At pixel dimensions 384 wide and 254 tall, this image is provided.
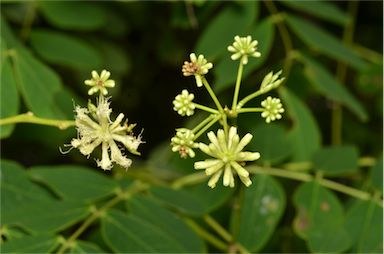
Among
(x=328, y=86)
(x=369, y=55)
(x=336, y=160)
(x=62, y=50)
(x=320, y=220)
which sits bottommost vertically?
(x=320, y=220)

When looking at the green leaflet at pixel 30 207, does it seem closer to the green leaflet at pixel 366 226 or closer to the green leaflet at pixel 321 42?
the green leaflet at pixel 366 226

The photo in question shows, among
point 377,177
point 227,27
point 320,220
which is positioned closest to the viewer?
point 320,220

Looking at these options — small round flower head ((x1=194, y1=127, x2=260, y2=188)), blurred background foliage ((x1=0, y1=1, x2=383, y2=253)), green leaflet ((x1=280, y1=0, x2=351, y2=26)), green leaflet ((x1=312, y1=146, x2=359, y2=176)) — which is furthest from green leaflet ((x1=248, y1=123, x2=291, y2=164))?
small round flower head ((x1=194, y1=127, x2=260, y2=188))

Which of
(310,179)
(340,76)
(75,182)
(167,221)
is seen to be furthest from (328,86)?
(75,182)

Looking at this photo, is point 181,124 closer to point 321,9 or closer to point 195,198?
point 321,9

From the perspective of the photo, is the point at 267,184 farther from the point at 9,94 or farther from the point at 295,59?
the point at 9,94

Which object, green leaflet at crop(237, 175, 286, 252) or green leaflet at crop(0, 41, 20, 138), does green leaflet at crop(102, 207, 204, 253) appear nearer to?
green leaflet at crop(237, 175, 286, 252)

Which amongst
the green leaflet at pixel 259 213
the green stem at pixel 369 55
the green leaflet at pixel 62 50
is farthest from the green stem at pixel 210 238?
the green stem at pixel 369 55
